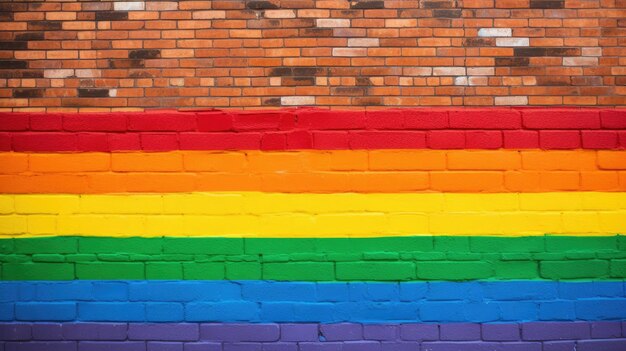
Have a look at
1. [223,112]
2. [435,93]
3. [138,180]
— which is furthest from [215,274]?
[435,93]

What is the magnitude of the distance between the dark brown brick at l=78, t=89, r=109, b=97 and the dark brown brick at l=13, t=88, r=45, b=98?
0.25 m

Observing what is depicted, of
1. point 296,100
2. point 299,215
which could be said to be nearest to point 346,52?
point 296,100

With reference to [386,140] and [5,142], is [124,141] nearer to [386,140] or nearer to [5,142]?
[5,142]

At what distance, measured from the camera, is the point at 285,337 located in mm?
2506

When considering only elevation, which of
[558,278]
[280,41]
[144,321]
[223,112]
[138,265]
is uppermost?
[280,41]

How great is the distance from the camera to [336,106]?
258 centimetres

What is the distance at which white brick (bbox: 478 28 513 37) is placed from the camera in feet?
8.57

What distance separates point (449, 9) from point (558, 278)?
1.85m

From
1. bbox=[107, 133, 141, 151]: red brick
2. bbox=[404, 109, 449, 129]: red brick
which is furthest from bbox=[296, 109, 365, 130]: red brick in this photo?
bbox=[107, 133, 141, 151]: red brick

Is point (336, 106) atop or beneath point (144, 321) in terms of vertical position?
atop

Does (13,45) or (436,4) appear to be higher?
(436,4)

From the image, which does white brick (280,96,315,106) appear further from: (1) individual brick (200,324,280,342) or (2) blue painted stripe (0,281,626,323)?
(1) individual brick (200,324,280,342)

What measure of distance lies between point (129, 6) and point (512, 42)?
8.19ft

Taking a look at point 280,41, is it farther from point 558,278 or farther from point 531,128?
point 558,278
